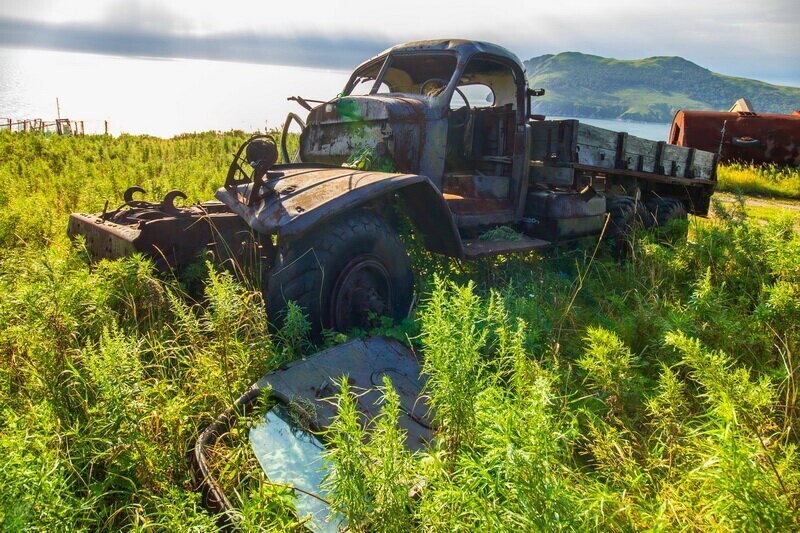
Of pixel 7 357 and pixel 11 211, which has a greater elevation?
pixel 11 211

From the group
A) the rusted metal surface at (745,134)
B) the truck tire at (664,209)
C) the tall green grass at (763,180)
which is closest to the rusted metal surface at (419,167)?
the truck tire at (664,209)

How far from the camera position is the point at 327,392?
9.18ft

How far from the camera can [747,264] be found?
16.0 feet

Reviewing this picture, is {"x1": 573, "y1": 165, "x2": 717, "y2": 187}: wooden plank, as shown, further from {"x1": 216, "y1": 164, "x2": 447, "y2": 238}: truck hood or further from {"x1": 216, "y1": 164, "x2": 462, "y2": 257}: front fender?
{"x1": 216, "y1": 164, "x2": 447, "y2": 238}: truck hood

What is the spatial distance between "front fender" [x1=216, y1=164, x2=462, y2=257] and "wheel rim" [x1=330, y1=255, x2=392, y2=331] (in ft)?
1.38

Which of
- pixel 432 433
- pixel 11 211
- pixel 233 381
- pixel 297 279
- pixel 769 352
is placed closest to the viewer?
pixel 432 433

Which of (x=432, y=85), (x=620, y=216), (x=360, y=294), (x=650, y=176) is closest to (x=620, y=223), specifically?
(x=620, y=216)

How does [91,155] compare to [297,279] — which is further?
[91,155]

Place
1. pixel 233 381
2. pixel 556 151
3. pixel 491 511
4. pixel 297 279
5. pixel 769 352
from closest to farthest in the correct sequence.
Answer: pixel 491 511, pixel 233 381, pixel 769 352, pixel 297 279, pixel 556 151

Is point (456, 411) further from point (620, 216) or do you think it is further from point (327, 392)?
point (620, 216)

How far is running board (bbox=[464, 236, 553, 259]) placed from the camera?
4.42 meters

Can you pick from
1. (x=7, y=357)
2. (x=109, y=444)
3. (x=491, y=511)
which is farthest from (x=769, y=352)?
(x=7, y=357)

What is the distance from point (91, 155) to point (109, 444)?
45.4 ft

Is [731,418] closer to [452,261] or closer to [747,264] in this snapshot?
[452,261]
